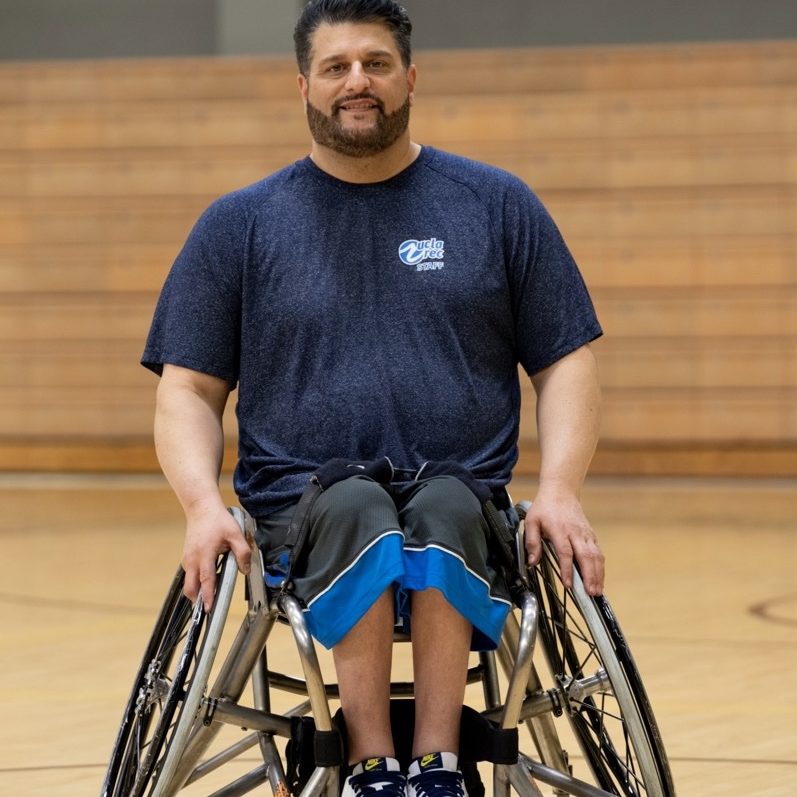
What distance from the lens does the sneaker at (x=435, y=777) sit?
7.20ft

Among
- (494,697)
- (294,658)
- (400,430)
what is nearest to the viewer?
(400,430)

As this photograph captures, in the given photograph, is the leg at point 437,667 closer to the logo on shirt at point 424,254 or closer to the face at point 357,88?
the logo on shirt at point 424,254

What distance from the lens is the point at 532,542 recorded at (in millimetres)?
2365

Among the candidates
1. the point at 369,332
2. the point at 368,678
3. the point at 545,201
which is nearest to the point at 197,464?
the point at 369,332

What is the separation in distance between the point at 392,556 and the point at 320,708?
0.22 m

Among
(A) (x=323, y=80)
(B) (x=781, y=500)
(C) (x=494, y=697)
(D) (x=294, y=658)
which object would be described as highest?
(A) (x=323, y=80)

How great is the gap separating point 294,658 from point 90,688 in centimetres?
62

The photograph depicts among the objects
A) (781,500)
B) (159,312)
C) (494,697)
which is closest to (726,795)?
(494,697)

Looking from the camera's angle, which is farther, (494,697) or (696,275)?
(696,275)

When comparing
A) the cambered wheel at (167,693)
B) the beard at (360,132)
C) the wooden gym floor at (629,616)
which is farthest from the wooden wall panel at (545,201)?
the cambered wheel at (167,693)

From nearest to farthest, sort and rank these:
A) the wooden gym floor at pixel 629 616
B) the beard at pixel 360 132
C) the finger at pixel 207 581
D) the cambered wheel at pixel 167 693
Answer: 1. the cambered wheel at pixel 167 693
2. the finger at pixel 207 581
3. the beard at pixel 360 132
4. the wooden gym floor at pixel 629 616

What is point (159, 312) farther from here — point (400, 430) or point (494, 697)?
point (494, 697)

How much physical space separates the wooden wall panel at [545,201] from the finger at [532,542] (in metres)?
7.49

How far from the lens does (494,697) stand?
103 inches
